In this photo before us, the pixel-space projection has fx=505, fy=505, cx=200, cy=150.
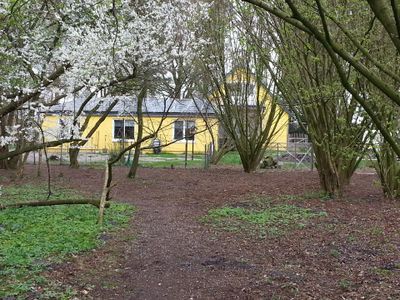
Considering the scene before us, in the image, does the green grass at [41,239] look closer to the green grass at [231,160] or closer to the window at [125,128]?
the green grass at [231,160]

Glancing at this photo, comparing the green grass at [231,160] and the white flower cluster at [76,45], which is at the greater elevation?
the white flower cluster at [76,45]

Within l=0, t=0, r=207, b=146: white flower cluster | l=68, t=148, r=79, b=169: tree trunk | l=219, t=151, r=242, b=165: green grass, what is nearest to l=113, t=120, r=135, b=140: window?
l=219, t=151, r=242, b=165: green grass

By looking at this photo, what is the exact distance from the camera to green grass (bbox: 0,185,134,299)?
517cm

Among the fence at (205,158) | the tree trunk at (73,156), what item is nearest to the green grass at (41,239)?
the tree trunk at (73,156)

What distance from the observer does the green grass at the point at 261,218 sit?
861 cm

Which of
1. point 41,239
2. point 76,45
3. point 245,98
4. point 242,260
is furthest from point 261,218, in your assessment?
point 245,98

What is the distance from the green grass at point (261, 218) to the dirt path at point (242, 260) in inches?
12.4

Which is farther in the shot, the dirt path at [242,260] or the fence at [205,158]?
the fence at [205,158]

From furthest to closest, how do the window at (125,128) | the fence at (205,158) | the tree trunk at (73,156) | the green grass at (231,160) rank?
the window at (125,128) < the green grass at (231,160) < the fence at (205,158) < the tree trunk at (73,156)

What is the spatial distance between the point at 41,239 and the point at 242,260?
289cm

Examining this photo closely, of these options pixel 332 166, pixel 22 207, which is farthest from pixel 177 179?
pixel 22 207

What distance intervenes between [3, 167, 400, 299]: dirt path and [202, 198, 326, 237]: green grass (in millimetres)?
314

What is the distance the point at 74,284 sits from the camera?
5.41 metres

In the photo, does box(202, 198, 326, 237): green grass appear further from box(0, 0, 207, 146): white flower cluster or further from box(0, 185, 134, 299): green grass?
box(0, 0, 207, 146): white flower cluster
